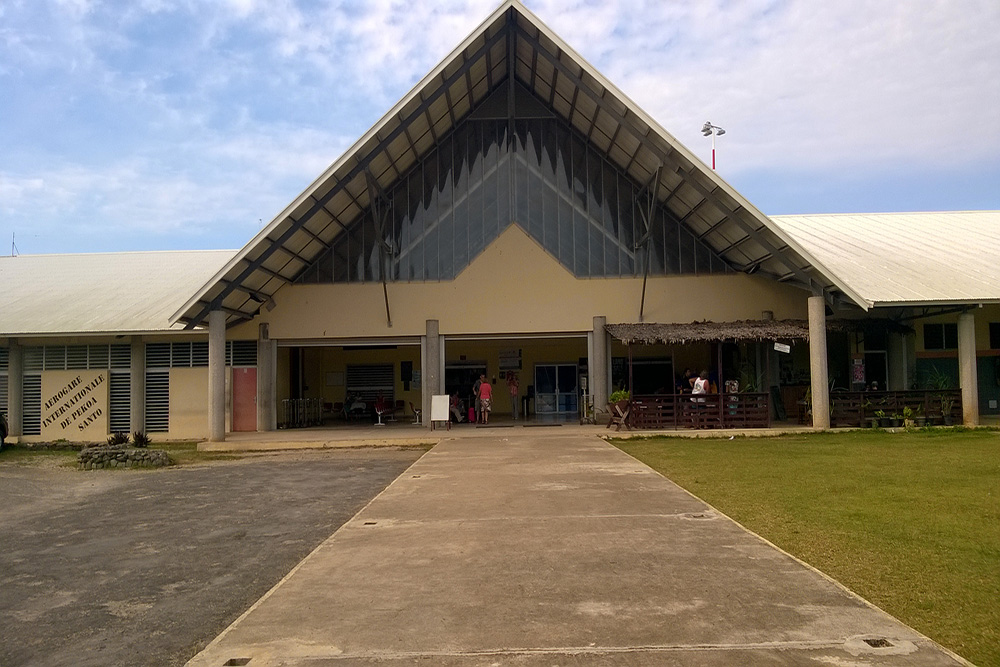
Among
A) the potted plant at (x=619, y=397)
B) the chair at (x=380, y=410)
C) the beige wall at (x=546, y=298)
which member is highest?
the beige wall at (x=546, y=298)

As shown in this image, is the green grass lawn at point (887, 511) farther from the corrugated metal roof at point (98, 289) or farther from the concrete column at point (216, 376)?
the corrugated metal roof at point (98, 289)

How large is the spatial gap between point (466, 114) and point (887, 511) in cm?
→ 1650

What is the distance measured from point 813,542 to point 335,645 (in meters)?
4.45

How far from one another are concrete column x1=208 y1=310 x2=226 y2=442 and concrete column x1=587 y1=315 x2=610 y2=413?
9.38 m

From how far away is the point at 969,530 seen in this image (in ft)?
24.7

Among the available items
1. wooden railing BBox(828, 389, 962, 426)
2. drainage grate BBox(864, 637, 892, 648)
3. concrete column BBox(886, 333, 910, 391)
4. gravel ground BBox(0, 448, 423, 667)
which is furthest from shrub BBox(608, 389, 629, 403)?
drainage grate BBox(864, 637, 892, 648)

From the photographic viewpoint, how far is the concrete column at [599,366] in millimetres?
21422

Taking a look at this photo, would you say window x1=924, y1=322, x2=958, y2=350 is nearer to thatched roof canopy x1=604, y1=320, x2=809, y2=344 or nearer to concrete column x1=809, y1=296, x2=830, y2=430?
thatched roof canopy x1=604, y1=320, x2=809, y2=344

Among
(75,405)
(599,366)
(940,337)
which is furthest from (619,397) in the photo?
(75,405)

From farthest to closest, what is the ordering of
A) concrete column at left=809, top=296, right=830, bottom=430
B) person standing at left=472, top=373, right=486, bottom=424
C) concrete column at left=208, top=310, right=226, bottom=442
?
person standing at left=472, top=373, right=486, bottom=424 < concrete column at left=208, top=310, right=226, bottom=442 < concrete column at left=809, top=296, right=830, bottom=430

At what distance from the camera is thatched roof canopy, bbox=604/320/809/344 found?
19172 mm

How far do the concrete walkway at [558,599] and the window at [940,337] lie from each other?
668 inches

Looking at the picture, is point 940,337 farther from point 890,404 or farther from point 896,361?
point 890,404

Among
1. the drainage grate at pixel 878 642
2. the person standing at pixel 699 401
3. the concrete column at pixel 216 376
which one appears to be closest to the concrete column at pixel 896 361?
the person standing at pixel 699 401
